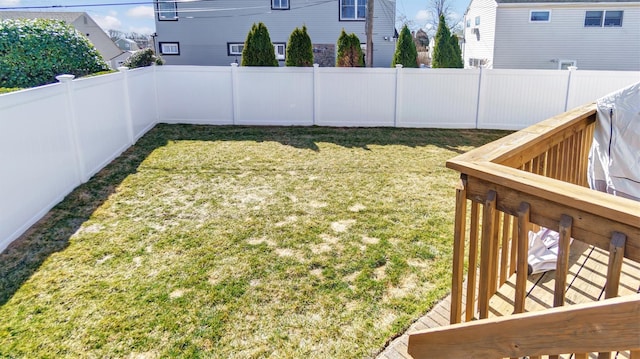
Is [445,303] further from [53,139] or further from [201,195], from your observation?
[53,139]

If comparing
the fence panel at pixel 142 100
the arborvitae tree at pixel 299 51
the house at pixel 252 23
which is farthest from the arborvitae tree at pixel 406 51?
the house at pixel 252 23

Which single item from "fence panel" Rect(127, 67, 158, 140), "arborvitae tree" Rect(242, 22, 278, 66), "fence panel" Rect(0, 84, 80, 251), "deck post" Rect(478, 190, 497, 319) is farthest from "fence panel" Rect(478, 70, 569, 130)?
"deck post" Rect(478, 190, 497, 319)

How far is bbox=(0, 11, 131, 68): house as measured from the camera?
26.3 metres

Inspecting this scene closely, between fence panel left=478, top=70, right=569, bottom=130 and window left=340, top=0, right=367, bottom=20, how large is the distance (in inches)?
343

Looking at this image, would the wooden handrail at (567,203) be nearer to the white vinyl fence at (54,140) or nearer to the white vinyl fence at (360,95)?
the white vinyl fence at (54,140)

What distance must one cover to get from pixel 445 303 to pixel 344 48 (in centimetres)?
839

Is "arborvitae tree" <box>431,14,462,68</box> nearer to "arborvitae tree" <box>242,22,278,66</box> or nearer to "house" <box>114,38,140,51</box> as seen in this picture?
"arborvitae tree" <box>242,22,278,66</box>

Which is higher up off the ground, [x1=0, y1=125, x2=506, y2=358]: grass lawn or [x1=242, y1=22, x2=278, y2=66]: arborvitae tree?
[x1=242, y1=22, x2=278, y2=66]: arborvitae tree

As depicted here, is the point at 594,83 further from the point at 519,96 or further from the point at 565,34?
the point at 565,34

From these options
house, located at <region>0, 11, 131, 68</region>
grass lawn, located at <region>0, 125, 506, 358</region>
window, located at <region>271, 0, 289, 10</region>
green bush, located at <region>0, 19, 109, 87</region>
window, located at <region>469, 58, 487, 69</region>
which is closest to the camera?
grass lawn, located at <region>0, 125, 506, 358</region>

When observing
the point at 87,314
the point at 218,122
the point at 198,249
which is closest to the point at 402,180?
the point at 198,249

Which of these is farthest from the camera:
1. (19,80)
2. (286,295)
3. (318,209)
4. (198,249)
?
(19,80)

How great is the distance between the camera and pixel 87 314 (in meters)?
3.02

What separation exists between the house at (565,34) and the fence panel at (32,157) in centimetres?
1532
